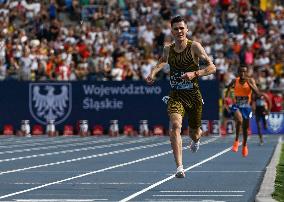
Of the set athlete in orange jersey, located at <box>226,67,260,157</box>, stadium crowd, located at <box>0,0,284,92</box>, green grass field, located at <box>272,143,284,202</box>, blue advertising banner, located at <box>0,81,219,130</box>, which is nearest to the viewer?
green grass field, located at <box>272,143,284,202</box>

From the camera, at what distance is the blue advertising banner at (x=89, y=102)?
40469 millimetres

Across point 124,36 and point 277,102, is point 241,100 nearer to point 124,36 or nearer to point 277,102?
point 277,102

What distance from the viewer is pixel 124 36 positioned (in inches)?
1738

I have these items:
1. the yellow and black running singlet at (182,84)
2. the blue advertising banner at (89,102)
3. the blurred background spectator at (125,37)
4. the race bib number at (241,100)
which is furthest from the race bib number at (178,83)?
the blurred background spectator at (125,37)

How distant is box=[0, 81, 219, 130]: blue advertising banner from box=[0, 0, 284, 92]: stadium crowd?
27.5 inches

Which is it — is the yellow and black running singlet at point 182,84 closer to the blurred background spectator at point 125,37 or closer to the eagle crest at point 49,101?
the eagle crest at point 49,101

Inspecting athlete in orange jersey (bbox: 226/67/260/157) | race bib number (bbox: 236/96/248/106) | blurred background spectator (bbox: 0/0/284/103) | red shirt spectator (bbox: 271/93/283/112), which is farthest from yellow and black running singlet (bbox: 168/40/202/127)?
red shirt spectator (bbox: 271/93/283/112)

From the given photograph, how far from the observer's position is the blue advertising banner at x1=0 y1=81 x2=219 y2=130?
40.5 metres

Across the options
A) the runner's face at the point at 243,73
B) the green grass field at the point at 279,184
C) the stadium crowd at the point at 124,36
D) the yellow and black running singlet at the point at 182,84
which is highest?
the stadium crowd at the point at 124,36

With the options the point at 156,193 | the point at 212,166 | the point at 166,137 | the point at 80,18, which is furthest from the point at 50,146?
the point at 156,193

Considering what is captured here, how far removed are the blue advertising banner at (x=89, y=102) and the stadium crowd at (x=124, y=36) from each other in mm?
699

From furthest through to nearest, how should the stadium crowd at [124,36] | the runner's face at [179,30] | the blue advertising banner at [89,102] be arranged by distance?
the stadium crowd at [124,36], the blue advertising banner at [89,102], the runner's face at [179,30]

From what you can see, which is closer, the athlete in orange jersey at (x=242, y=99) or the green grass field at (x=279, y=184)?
the green grass field at (x=279, y=184)

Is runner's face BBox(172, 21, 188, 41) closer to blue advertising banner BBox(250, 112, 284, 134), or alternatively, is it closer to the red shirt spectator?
the red shirt spectator
